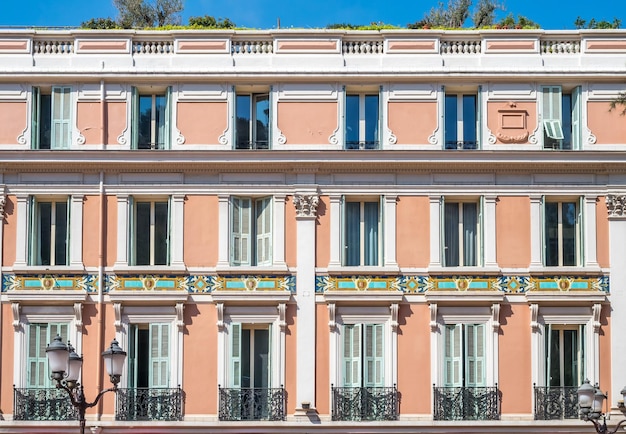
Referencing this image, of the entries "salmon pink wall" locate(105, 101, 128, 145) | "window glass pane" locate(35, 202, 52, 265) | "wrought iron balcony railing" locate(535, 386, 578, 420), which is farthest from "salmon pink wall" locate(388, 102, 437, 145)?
"window glass pane" locate(35, 202, 52, 265)

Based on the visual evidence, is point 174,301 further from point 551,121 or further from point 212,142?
point 551,121

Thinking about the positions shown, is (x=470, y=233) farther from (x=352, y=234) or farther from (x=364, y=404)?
(x=364, y=404)

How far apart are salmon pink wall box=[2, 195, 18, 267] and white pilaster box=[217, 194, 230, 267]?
496 centimetres

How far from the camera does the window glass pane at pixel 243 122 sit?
112 ft

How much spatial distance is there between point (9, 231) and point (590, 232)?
14.2 metres

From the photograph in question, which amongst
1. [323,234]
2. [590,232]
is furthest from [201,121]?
[590,232]

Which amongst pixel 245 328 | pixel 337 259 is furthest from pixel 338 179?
pixel 245 328

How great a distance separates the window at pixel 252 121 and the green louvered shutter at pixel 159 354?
4.85m

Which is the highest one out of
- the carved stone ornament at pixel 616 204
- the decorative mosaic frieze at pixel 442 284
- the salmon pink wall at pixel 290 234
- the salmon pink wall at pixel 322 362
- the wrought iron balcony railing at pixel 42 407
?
the carved stone ornament at pixel 616 204

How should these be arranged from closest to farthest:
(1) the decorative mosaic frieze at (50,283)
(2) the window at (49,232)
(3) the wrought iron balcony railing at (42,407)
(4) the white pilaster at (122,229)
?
(3) the wrought iron balcony railing at (42,407)
(1) the decorative mosaic frieze at (50,283)
(4) the white pilaster at (122,229)
(2) the window at (49,232)

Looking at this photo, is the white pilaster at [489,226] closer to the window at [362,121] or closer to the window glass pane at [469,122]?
the window glass pane at [469,122]

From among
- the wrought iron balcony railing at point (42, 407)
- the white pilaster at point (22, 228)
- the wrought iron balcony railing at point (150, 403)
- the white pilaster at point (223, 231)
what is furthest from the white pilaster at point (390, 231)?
the white pilaster at point (22, 228)

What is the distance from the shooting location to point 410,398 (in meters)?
33.3

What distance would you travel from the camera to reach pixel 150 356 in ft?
110
